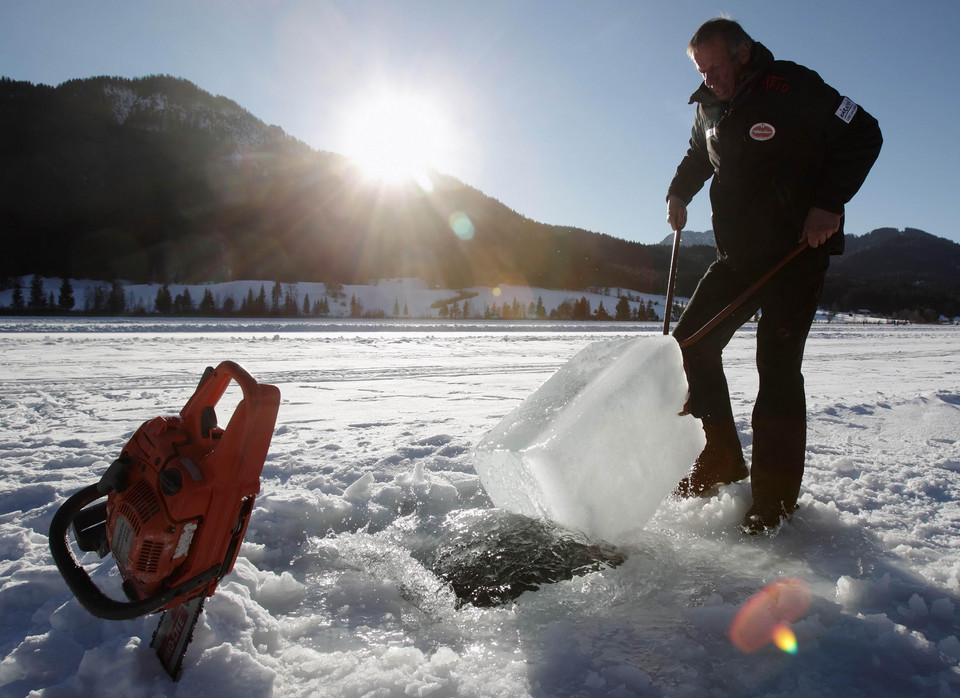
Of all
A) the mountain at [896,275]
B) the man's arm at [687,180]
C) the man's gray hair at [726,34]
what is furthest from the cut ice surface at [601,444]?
the mountain at [896,275]

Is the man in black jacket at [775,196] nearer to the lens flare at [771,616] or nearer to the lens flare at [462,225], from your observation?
the lens flare at [771,616]

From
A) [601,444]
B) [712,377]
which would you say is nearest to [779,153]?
[712,377]

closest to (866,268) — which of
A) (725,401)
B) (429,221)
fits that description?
(429,221)

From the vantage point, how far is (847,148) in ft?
5.57

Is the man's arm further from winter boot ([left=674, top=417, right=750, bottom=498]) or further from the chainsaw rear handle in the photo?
the chainsaw rear handle

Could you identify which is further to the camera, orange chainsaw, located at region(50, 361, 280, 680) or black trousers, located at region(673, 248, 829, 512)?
black trousers, located at region(673, 248, 829, 512)

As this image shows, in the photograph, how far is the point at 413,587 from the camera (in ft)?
5.19

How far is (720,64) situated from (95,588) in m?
2.30

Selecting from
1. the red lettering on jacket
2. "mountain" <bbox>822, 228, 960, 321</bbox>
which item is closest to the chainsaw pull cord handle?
the red lettering on jacket

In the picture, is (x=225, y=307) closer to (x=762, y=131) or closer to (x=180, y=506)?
(x=762, y=131)

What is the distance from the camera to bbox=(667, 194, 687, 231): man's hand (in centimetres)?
239

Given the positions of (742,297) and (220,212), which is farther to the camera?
(220,212)

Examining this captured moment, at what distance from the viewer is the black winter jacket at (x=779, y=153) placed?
5.56 ft

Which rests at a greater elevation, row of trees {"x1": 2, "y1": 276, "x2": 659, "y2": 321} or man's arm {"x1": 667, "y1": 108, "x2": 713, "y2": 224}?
man's arm {"x1": 667, "y1": 108, "x2": 713, "y2": 224}
